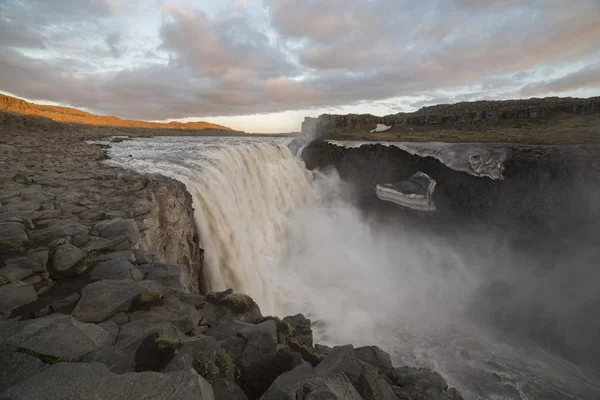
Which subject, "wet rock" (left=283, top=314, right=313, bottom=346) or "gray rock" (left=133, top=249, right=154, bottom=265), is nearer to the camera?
"gray rock" (left=133, top=249, right=154, bottom=265)

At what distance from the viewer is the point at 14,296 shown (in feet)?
13.5

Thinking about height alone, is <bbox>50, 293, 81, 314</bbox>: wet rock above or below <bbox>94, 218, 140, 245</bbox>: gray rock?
below

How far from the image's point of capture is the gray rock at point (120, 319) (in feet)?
13.8

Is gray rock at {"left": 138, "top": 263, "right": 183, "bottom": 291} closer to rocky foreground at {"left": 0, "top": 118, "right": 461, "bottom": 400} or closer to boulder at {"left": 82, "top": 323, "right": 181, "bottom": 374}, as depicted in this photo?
rocky foreground at {"left": 0, "top": 118, "right": 461, "bottom": 400}

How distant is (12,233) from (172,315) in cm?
361

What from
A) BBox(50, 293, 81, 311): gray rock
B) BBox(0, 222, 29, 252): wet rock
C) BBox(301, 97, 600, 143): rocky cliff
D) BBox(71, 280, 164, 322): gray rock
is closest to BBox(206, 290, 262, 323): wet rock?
BBox(71, 280, 164, 322): gray rock

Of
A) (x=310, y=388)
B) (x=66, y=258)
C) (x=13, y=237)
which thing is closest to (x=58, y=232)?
(x=13, y=237)

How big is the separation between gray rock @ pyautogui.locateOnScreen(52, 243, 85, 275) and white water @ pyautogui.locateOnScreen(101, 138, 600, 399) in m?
5.45

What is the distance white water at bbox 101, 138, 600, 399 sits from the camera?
39.2 ft

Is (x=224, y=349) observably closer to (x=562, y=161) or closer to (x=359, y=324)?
(x=359, y=324)

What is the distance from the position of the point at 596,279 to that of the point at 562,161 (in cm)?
844

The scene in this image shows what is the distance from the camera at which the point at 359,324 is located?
1460 cm

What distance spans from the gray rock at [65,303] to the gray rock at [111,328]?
27.8 inches

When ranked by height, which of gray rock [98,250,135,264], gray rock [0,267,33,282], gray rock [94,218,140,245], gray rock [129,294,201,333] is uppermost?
gray rock [94,218,140,245]
